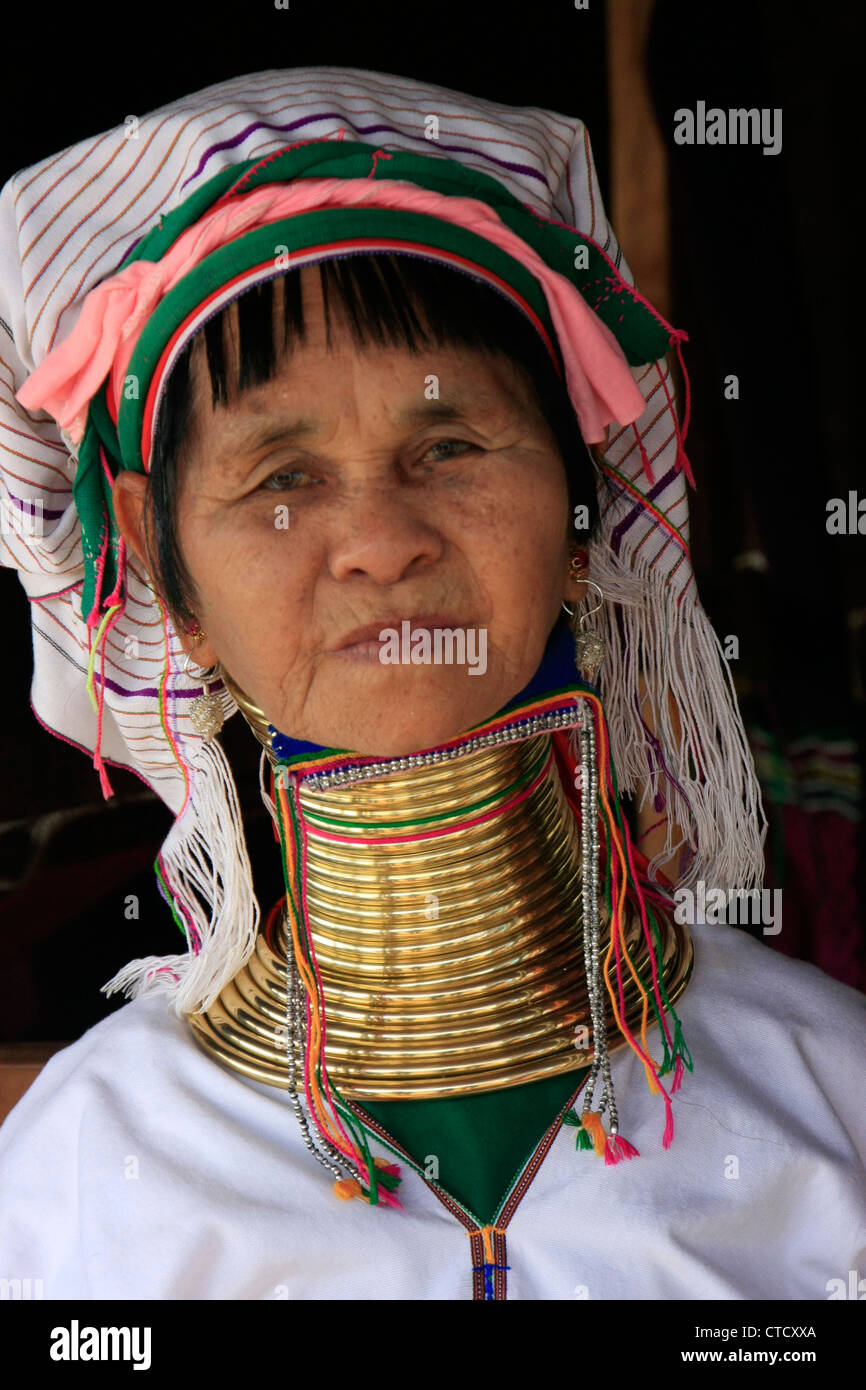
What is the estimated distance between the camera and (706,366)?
9.13 feet

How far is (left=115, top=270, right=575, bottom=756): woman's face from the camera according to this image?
1328 mm

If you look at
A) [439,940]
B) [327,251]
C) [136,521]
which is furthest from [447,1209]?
[327,251]

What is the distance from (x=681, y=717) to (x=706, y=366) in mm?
1303

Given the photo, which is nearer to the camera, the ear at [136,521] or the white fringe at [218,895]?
the ear at [136,521]

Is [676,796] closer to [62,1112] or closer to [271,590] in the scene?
[271,590]

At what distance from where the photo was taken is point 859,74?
2.50m

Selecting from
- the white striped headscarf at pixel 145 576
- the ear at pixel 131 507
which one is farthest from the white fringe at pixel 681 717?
the ear at pixel 131 507

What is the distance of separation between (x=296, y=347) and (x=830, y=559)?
5.02 ft

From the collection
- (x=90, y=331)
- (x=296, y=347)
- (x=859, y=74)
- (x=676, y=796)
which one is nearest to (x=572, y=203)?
(x=296, y=347)

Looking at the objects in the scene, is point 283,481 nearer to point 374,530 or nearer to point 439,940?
point 374,530

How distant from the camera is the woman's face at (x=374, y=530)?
1.33 m

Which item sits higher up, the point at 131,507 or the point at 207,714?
the point at 131,507

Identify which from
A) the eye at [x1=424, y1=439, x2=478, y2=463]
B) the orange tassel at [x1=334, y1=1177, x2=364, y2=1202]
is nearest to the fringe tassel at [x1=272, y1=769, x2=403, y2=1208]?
the orange tassel at [x1=334, y1=1177, x2=364, y2=1202]

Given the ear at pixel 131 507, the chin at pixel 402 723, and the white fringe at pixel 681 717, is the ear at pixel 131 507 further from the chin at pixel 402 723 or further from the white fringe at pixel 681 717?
the white fringe at pixel 681 717
